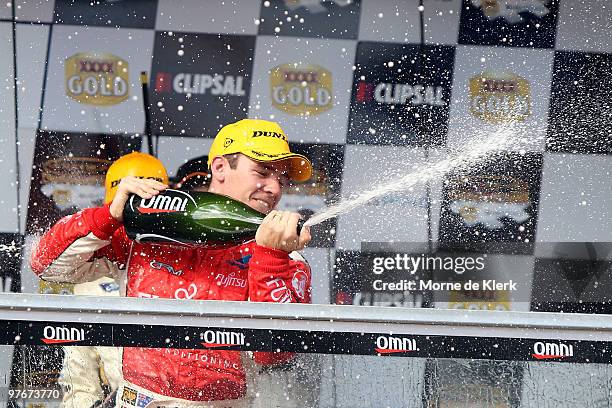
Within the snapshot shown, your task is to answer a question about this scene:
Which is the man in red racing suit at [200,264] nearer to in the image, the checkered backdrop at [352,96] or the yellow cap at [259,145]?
the yellow cap at [259,145]

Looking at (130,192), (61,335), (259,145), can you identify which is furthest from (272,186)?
(61,335)

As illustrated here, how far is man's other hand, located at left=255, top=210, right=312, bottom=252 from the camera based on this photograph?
6.06 ft

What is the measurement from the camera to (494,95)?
121 inches

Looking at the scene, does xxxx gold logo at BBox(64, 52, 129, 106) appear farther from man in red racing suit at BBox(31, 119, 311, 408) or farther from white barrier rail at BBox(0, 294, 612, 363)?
white barrier rail at BBox(0, 294, 612, 363)

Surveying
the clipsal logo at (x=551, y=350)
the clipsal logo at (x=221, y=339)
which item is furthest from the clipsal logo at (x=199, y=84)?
the clipsal logo at (x=551, y=350)

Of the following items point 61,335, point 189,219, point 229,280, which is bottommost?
point 61,335

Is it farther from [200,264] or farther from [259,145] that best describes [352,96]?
[200,264]

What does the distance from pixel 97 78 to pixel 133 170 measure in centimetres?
46

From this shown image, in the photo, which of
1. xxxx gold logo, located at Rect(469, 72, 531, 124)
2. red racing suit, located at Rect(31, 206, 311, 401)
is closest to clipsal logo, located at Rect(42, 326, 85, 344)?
→ red racing suit, located at Rect(31, 206, 311, 401)

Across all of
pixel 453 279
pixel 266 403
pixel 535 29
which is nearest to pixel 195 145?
pixel 453 279

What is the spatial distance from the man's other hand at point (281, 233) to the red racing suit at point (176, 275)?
0.03 m

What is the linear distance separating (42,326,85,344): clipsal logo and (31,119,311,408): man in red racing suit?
4.9 inches

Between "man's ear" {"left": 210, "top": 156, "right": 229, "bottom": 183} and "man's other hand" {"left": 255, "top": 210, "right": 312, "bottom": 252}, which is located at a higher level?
"man's ear" {"left": 210, "top": 156, "right": 229, "bottom": 183}

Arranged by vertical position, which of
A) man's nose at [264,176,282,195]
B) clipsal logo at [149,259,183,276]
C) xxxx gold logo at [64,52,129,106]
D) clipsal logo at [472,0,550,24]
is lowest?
clipsal logo at [149,259,183,276]
